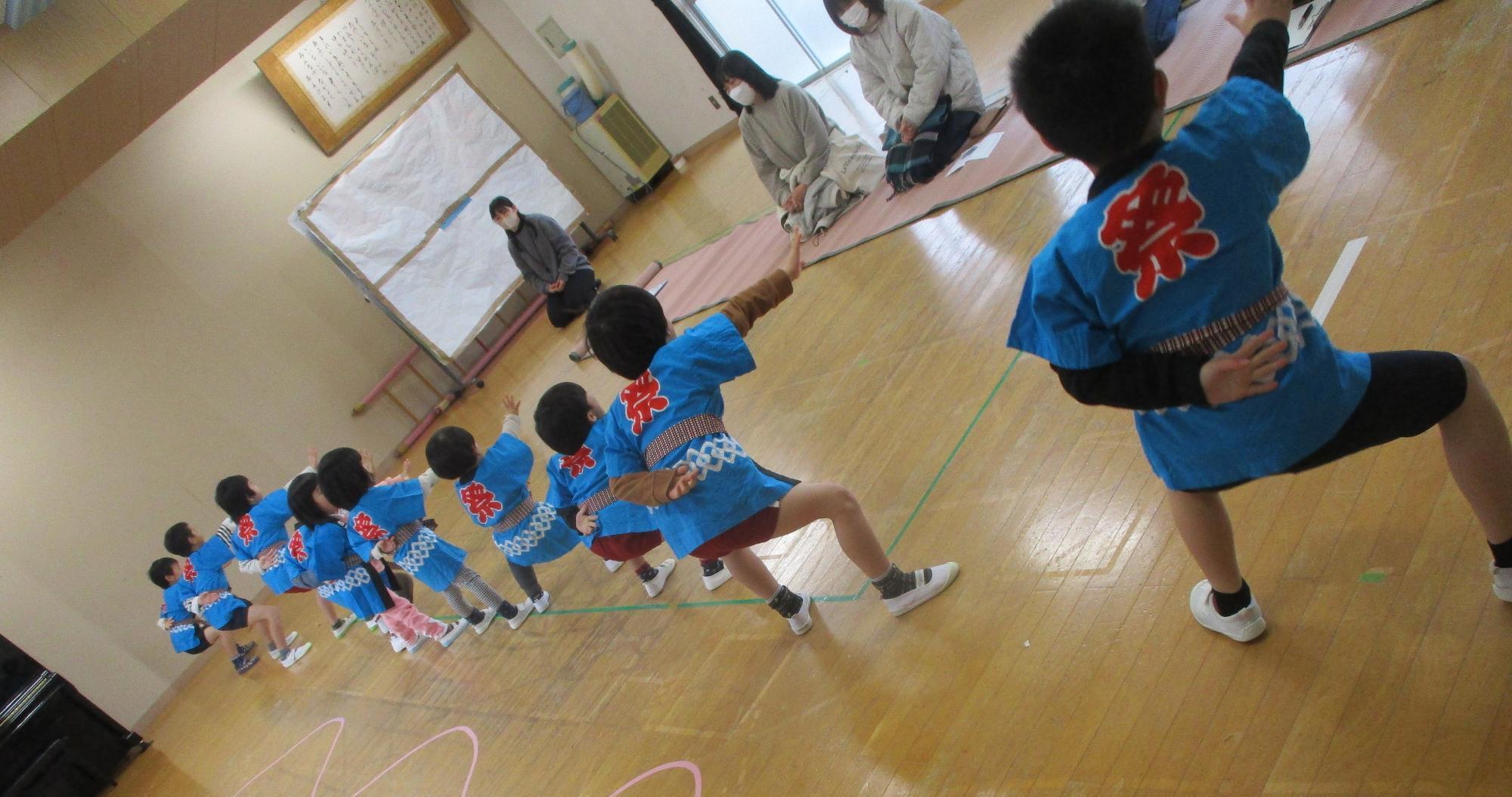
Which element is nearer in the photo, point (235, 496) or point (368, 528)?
point (368, 528)

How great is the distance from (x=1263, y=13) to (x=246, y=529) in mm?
4959

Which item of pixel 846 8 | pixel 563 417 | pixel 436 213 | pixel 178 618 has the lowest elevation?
pixel 563 417

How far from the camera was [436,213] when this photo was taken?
7043 mm

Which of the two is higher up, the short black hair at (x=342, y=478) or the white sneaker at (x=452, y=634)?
the short black hair at (x=342, y=478)

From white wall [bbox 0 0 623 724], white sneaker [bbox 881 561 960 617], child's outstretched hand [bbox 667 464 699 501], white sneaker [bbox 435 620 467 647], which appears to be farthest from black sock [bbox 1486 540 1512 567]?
white wall [bbox 0 0 623 724]

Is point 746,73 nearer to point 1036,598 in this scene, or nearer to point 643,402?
point 643,402

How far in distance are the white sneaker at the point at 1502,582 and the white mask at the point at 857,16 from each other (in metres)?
3.83

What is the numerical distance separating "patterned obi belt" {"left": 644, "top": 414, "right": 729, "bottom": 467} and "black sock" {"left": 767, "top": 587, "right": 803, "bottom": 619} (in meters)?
0.63

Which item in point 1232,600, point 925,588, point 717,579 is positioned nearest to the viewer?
point 1232,600

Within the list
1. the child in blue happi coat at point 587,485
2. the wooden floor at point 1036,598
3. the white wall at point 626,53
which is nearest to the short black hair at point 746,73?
the wooden floor at point 1036,598

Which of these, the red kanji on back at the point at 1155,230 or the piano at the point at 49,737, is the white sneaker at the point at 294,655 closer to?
the piano at the point at 49,737

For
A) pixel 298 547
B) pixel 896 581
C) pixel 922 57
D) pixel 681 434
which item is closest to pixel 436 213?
pixel 298 547

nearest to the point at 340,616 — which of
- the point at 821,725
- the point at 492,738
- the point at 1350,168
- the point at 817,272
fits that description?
the point at 492,738

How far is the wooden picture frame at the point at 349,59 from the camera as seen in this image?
6.60m
